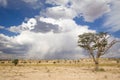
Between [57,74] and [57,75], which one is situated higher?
[57,74]

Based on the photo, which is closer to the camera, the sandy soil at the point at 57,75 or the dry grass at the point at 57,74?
the sandy soil at the point at 57,75

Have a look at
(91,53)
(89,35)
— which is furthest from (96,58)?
(89,35)

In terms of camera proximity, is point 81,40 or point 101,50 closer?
point 101,50

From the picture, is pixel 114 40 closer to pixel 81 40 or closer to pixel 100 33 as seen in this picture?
pixel 100 33

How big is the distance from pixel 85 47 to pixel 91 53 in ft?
9.36

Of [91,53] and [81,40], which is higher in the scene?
[81,40]

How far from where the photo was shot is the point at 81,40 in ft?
196

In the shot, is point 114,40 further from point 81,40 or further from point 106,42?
point 81,40

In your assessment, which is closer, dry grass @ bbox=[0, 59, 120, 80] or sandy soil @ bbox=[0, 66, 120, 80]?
sandy soil @ bbox=[0, 66, 120, 80]

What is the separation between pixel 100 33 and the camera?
186 feet

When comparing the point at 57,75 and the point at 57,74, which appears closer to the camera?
the point at 57,75

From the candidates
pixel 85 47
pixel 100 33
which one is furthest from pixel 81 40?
pixel 100 33

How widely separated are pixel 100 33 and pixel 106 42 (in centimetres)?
313

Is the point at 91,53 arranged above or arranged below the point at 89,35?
below
